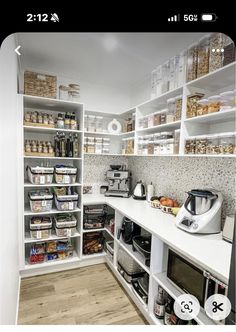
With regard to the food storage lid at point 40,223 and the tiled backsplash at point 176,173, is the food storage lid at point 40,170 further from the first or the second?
the tiled backsplash at point 176,173

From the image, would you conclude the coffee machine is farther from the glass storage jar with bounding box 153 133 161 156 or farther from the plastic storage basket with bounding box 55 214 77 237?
the glass storage jar with bounding box 153 133 161 156

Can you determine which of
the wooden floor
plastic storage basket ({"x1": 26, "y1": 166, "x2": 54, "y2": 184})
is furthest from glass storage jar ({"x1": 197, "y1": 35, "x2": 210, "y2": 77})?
the wooden floor

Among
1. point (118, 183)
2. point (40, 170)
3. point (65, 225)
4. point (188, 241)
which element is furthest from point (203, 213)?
point (40, 170)

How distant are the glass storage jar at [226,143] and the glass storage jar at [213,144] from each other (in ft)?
0.07

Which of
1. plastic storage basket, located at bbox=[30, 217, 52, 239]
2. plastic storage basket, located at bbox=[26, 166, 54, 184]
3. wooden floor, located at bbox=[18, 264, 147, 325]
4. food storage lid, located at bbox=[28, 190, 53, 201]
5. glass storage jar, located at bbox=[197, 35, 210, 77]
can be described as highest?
glass storage jar, located at bbox=[197, 35, 210, 77]

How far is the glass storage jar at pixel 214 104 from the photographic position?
1.06m

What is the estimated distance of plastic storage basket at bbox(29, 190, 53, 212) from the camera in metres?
1.74

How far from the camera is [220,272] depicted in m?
0.75

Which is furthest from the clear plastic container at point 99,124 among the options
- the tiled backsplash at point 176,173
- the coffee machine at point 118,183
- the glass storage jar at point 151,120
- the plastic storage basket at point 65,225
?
the plastic storage basket at point 65,225

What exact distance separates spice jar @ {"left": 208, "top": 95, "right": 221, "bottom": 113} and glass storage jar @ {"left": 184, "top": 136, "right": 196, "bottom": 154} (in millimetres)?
222
